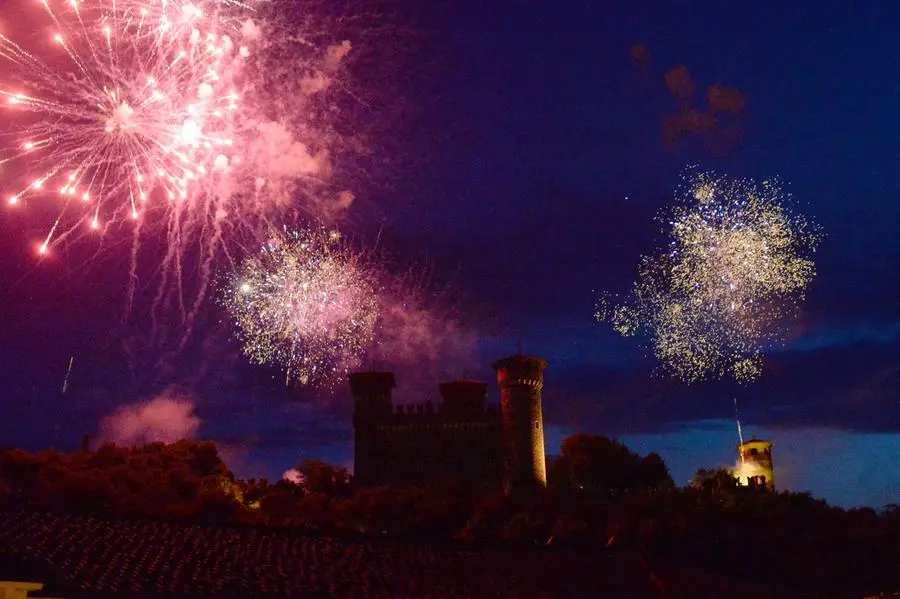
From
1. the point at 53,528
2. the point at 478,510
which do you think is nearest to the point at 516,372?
the point at 478,510

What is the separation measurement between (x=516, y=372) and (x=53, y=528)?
39709mm

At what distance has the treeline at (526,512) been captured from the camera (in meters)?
36.8

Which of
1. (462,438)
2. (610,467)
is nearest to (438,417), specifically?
(462,438)

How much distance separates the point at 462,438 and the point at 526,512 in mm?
10842

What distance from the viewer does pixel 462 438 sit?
5712cm

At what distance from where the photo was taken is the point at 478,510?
154ft

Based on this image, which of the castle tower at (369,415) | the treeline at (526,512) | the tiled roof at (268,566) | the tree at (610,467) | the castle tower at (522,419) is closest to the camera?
the tiled roof at (268,566)

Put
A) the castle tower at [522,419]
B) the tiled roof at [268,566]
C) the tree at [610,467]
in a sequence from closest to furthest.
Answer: the tiled roof at [268,566] → the castle tower at [522,419] → the tree at [610,467]

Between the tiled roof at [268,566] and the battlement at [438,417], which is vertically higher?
the battlement at [438,417]

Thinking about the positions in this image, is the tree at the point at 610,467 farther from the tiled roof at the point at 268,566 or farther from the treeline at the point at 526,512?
the tiled roof at the point at 268,566

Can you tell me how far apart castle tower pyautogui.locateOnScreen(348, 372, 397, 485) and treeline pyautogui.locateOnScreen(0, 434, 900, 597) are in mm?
1594

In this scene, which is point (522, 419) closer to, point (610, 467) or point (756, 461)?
point (610, 467)

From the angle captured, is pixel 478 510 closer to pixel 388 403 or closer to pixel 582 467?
pixel 388 403

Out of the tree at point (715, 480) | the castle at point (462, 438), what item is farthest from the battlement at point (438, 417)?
the tree at point (715, 480)
